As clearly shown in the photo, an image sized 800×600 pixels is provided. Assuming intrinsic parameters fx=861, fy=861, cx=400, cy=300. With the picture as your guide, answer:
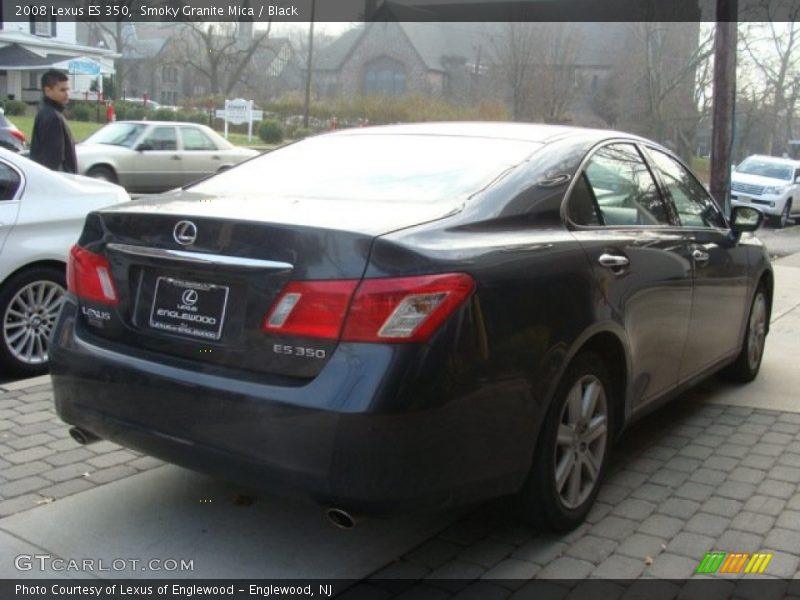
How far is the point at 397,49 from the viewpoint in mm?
72875

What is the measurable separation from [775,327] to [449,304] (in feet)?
21.0

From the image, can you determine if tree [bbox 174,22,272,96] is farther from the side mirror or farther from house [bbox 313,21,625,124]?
the side mirror

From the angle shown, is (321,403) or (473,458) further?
(473,458)

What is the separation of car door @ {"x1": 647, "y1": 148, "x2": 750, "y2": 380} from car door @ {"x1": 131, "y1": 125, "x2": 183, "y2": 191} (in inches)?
544

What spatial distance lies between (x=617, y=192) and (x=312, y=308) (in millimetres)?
1919

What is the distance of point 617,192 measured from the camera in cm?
401

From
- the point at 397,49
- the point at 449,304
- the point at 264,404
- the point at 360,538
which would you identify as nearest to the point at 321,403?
the point at 264,404

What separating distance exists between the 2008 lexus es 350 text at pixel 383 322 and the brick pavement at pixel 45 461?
53 cm

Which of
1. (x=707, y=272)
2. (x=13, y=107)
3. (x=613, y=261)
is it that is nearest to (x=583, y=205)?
(x=613, y=261)

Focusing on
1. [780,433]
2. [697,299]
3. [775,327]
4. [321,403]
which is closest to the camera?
[321,403]

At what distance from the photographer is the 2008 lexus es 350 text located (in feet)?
8.69

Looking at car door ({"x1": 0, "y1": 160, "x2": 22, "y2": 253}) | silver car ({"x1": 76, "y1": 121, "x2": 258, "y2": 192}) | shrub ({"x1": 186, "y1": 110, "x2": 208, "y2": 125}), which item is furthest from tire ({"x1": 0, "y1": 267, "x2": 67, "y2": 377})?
shrub ({"x1": 186, "y1": 110, "x2": 208, "y2": 125})

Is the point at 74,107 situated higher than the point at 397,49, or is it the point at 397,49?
the point at 397,49

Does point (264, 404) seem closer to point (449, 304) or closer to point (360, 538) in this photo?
point (449, 304)
